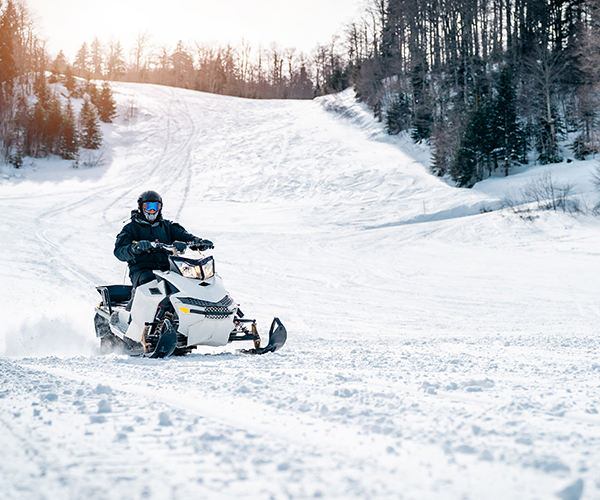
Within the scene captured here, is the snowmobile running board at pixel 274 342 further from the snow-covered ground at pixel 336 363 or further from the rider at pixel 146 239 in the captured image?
the rider at pixel 146 239

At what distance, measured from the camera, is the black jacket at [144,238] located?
5906mm

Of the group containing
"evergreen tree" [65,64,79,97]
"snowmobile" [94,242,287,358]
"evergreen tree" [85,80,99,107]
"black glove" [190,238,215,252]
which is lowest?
"snowmobile" [94,242,287,358]

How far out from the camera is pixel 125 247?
18.9 ft

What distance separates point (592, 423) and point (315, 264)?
1140 centimetres

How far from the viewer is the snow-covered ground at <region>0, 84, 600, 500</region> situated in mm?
1951

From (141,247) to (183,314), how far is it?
0.90m

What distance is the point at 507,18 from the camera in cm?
3912

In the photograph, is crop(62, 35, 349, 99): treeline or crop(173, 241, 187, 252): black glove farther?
crop(62, 35, 349, 99): treeline

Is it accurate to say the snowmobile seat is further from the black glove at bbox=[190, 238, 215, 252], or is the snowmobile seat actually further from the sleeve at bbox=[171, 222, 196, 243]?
the black glove at bbox=[190, 238, 215, 252]

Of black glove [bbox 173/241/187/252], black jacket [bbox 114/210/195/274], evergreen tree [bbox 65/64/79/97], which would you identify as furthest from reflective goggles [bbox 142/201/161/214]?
evergreen tree [bbox 65/64/79/97]

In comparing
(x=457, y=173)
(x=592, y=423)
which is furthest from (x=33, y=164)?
(x=592, y=423)

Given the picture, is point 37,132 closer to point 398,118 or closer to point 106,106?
point 106,106

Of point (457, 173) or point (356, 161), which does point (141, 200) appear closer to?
point (457, 173)

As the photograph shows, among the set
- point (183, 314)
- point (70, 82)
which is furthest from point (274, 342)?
point (70, 82)
